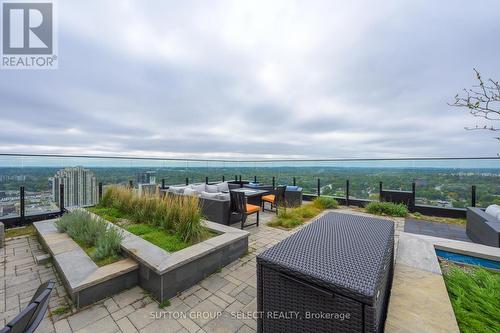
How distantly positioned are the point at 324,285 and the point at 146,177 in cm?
761

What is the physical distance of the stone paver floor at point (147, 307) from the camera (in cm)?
174

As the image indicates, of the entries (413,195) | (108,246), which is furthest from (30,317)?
(413,195)

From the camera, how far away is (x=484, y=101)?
1.48 m

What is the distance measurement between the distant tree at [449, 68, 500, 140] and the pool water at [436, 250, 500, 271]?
5.41 ft

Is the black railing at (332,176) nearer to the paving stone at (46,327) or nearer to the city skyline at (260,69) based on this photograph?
the city skyline at (260,69)

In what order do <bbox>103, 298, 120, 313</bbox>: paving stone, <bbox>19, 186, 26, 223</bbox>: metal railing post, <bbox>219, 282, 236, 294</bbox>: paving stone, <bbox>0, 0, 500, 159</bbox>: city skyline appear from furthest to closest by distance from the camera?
<bbox>19, 186, 26, 223</bbox>: metal railing post
<bbox>0, 0, 500, 159</bbox>: city skyline
<bbox>219, 282, 236, 294</bbox>: paving stone
<bbox>103, 298, 120, 313</bbox>: paving stone

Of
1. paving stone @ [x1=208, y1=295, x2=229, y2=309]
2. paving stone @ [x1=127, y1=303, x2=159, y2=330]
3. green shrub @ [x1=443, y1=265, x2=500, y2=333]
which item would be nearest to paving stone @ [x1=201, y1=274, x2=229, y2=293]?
paving stone @ [x1=208, y1=295, x2=229, y2=309]

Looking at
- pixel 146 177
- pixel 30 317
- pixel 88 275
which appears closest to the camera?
pixel 30 317

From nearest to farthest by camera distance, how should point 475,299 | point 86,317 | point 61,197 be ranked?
1. point 475,299
2. point 86,317
3. point 61,197

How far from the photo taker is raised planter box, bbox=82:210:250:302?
6.88ft

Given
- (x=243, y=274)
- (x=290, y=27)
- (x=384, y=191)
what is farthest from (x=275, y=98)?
(x=243, y=274)

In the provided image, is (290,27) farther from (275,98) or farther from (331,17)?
(275,98)

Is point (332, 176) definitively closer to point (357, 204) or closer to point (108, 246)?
point (357, 204)

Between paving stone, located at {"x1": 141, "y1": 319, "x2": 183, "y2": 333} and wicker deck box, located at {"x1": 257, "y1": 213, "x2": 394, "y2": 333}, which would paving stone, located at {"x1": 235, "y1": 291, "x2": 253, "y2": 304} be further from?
wicker deck box, located at {"x1": 257, "y1": 213, "x2": 394, "y2": 333}
